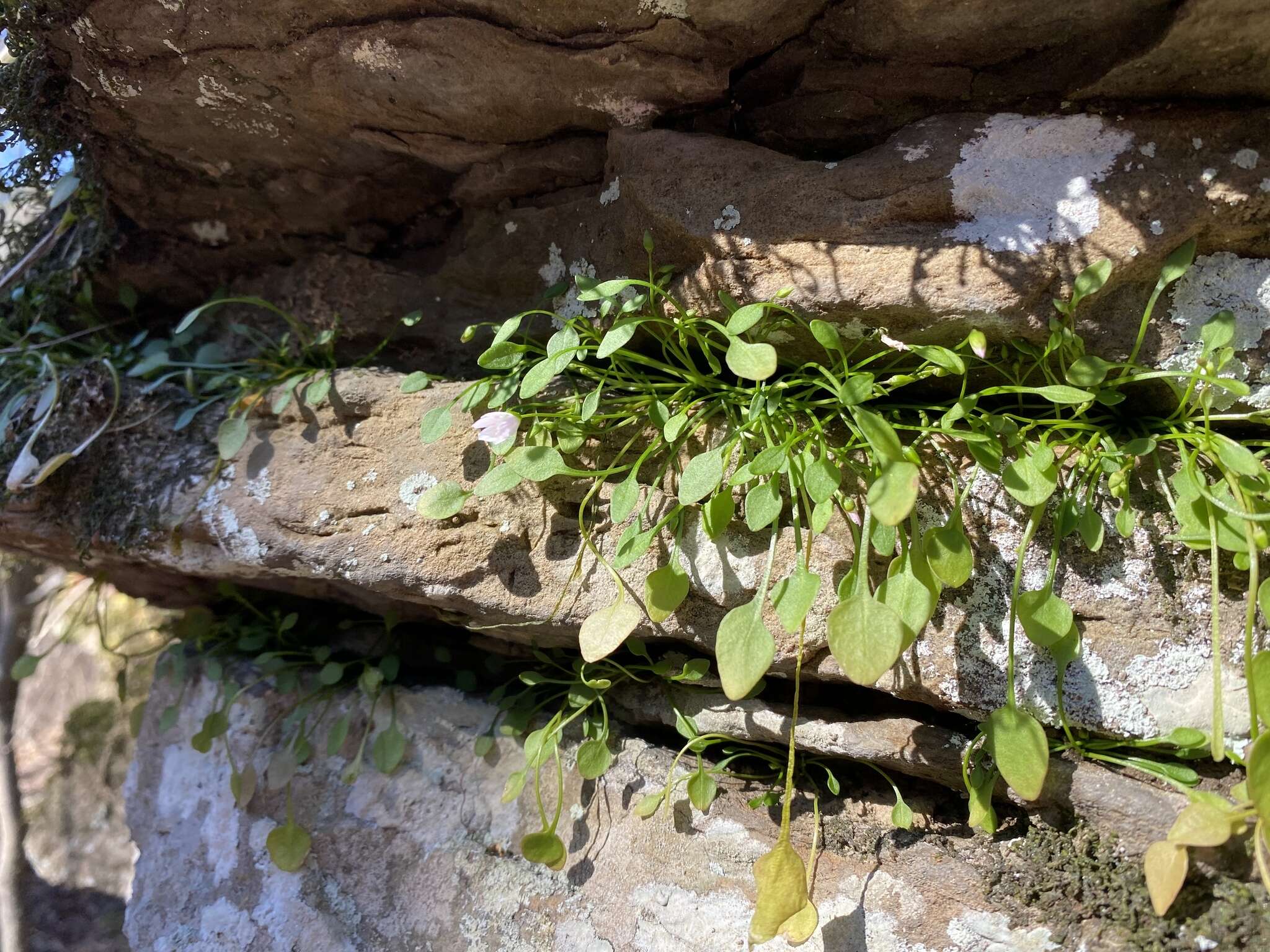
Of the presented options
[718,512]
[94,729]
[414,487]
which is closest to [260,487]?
[414,487]

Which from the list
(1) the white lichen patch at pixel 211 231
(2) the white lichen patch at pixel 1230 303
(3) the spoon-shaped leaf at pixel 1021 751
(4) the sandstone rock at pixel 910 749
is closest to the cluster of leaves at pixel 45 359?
(1) the white lichen patch at pixel 211 231

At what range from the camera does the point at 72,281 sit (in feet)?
6.19

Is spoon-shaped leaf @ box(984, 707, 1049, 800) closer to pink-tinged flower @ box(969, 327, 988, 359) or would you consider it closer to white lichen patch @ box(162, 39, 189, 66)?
pink-tinged flower @ box(969, 327, 988, 359)

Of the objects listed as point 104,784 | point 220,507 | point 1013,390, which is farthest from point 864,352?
point 104,784

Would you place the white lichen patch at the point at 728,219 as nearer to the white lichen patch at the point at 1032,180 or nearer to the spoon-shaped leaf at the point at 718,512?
the white lichen patch at the point at 1032,180

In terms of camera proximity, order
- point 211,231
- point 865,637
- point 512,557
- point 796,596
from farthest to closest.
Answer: point 211,231, point 512,557, point 796,596, point 865,637

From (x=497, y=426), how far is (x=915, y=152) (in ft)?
2.61

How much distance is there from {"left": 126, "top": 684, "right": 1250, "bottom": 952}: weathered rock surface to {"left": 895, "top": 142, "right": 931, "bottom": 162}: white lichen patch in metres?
1.05

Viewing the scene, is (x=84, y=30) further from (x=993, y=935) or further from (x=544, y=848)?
(x=993, y=935)

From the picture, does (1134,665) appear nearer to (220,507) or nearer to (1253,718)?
(1253,718)

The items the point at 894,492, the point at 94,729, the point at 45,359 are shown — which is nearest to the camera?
the point at 894,492

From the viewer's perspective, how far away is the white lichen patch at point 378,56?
53.7 inches

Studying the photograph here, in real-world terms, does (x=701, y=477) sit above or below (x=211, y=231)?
below

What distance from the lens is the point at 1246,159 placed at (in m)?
1.09
